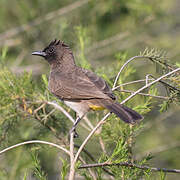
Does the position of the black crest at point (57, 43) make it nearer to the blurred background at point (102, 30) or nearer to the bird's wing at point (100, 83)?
the blurred background at point (102, 30)

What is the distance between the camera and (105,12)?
577 cm

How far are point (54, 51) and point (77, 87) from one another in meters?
0.76

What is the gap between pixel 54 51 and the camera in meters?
4.40

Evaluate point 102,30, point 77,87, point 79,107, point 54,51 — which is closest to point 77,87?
point 77,87

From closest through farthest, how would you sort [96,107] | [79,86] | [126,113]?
[126,113] → [96,107] → [79,86]

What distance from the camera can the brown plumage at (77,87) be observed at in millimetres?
3204

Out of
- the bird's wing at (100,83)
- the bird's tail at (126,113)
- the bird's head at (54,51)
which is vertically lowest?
the bird's tail at (126,113)

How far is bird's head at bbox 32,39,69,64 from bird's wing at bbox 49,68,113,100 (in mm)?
409

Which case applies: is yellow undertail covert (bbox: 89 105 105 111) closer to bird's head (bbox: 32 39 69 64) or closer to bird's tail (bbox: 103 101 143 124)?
bird's tail (bbox: 103 101 143 124)

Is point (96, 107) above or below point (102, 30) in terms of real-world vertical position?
below

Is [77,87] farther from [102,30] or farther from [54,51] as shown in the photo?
[102,30]

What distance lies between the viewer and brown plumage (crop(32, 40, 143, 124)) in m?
3.20

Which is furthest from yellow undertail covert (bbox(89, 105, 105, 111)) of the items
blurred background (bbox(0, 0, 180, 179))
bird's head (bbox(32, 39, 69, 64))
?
blurred background (bbox(0, 0, 180, 179))

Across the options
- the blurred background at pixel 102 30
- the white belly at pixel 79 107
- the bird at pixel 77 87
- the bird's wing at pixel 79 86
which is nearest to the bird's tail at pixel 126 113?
the bird at pixel 77 87
